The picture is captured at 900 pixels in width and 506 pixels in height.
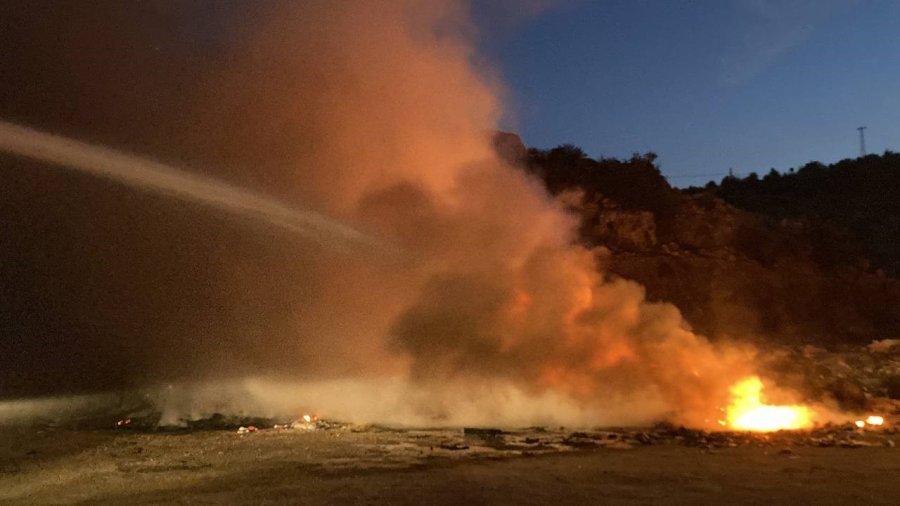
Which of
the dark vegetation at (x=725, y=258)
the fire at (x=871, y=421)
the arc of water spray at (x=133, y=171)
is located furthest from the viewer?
the dark vegetation at (x=725, y=258)

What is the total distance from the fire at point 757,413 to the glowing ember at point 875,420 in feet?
3.18

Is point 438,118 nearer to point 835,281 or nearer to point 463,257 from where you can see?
point 463,257

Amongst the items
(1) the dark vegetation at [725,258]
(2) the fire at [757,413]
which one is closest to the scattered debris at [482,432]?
(2) the fire at [757,413]

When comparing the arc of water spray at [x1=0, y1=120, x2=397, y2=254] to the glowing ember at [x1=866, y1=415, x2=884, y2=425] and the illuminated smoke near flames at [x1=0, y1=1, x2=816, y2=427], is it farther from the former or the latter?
the glowing ember at [x1=866, y1=415, x2=884, y2=425]

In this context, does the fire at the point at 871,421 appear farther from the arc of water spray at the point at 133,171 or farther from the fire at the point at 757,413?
the arc of water spray at the point at 133,171

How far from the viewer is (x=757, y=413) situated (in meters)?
13.9

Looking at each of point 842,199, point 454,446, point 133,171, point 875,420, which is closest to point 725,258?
point 875,420

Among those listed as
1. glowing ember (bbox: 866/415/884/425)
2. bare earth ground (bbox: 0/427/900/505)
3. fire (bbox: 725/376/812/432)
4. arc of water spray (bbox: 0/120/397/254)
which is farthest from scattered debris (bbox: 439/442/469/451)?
arc of water spray (bbox: 0/120/397/254)

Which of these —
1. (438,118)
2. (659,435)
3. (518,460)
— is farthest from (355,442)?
(438,118)

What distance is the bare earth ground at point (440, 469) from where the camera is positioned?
28.1ft

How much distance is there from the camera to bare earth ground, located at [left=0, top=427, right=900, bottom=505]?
8.56 metres

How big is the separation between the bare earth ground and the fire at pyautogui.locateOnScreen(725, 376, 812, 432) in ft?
3.87

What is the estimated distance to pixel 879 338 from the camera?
24.6 metres

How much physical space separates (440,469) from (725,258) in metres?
18.8
